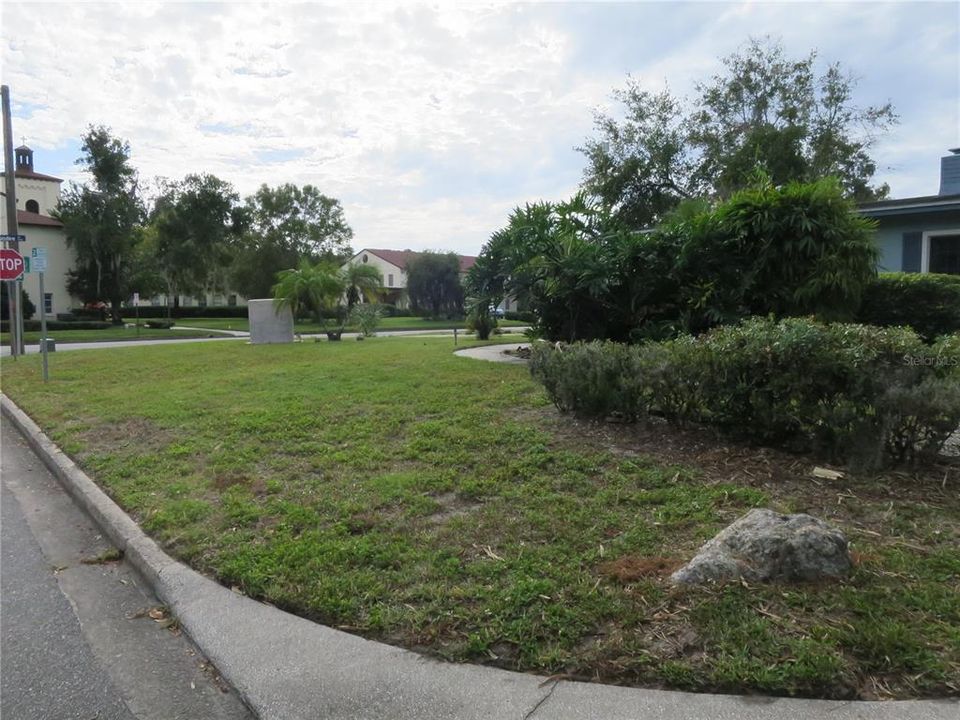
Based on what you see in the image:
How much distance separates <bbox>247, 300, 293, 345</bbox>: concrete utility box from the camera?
2153 cm

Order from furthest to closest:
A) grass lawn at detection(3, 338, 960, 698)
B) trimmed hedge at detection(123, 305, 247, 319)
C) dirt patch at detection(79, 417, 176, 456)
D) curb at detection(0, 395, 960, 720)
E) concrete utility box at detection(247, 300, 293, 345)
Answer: trimmed hedge at detection(123, 305, 247, 319) → concrete utility box at detection(247, 300, 293, 345) → dirt patch at detection(79, 417, 176, 456) → grass lawn at detection(3, 338, 960, 698) → curb at detection(0, 395, 960, 720)

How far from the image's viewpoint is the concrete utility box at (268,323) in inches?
848

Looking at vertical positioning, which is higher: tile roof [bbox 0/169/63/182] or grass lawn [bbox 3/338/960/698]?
tile roof [bbox 0/169/63/182]

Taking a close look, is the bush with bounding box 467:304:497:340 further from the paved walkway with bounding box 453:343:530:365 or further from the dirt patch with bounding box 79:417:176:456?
the dirt patch with bounding box 79:417:176:456

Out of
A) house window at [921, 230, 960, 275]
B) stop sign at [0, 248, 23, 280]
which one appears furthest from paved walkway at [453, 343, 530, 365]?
stop sign at [0, 248, 23, 280]

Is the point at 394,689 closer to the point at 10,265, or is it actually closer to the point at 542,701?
the point at 542,701

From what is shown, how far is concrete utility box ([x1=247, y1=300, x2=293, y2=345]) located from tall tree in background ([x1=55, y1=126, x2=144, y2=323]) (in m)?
26.9

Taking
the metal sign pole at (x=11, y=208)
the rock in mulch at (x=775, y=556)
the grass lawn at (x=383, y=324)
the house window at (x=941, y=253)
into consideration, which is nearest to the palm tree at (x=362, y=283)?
the grass lawn at (x=383, y=324)

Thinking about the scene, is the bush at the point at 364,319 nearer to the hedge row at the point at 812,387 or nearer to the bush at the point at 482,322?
the bush at the point at 482,322

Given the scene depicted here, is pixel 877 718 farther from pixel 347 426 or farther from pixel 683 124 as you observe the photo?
pixel 683 124

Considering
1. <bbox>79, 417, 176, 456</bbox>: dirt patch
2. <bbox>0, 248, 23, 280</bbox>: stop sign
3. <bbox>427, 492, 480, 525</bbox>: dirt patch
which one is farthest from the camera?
<bbox>0, 248, 23, 280</bbox>: stop sign

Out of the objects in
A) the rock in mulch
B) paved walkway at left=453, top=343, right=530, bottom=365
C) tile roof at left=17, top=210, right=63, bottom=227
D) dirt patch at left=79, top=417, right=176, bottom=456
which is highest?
tile roof at left=17, top=210, right=63, bottom=227

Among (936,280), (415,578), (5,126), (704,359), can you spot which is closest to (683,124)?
(936,280)

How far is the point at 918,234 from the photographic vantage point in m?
14.6
